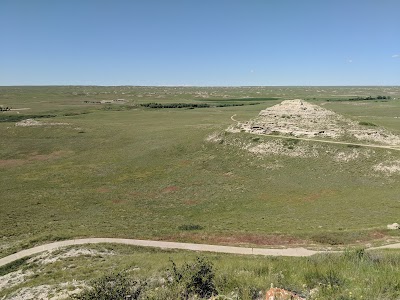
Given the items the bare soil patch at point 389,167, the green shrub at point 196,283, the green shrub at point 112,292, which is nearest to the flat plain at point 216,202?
the bare soil patch at point 389,167

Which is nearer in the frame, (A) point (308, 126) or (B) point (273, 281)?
(B) point (273, 281)

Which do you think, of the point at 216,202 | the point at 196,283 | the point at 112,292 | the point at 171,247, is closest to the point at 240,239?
the point at 171,247

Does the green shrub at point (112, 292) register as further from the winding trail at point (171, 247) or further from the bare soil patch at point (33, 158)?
the bare soil patch at point (33, 158)

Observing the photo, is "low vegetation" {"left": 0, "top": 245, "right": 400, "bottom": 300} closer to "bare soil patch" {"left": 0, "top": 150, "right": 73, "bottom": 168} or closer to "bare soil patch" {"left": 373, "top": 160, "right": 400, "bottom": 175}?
"bare soil patch" {"left": 373, "top": 160, "right": 400, "bottom": 175}

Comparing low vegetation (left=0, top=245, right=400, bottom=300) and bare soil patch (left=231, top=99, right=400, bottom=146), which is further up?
bare soil patch (left=231, top=99, right=400, bottom=146)

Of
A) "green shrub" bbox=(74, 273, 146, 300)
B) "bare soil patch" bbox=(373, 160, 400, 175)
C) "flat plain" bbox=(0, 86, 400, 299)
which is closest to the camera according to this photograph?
"green shrub" bbox=(74, 273, 146, 300)

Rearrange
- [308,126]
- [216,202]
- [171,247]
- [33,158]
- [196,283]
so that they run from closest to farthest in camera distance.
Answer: [196,283] → [171,247] → [216,202] → [308,126] → [33,158]

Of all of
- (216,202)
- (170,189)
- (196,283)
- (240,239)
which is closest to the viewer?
(196,283)

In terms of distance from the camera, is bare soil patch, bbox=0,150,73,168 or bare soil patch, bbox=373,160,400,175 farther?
bare soil patch, bbox=0,150,73,168

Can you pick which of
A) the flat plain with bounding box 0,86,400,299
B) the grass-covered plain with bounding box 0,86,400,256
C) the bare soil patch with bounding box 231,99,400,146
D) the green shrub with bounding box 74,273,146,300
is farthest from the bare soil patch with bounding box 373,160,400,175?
the green shrub with bounding box 74,273,146,300

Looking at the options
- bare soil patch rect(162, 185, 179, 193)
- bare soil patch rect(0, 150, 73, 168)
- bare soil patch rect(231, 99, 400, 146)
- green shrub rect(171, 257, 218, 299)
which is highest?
bare soil patch rect(231, 99, 400, 146)

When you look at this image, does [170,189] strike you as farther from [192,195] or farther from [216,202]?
[216,202]

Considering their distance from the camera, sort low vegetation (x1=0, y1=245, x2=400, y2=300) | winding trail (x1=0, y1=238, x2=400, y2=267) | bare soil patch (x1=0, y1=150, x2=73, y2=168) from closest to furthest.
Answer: low vegetation (x1=0, y1=245, x2=400, y2=300), winding trail (x1=0, y1=238, x2=400, y2=267), bare soil patch (x1=0, y1=150, x2=73, y2=168)

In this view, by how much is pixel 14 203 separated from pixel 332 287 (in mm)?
53782
